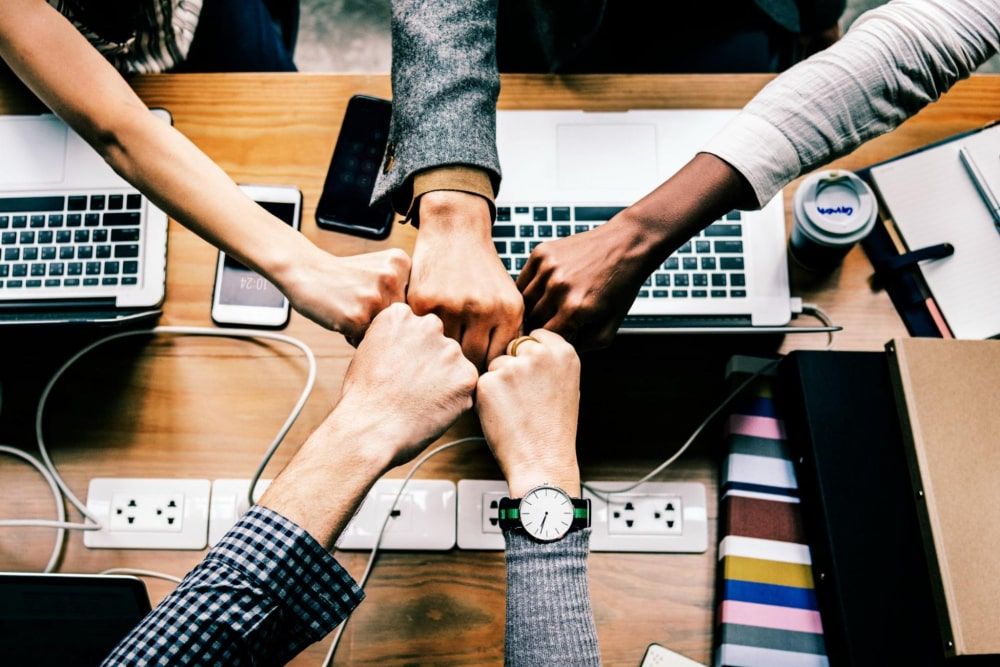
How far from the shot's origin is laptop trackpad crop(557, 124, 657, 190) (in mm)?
905

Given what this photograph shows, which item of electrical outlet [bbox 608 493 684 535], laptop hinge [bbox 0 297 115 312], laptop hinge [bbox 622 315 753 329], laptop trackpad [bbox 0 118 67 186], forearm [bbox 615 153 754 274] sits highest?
laptop trackpad [bbox 0 118 67 186]

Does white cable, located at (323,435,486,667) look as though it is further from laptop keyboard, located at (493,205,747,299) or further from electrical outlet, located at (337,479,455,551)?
laptop keyboard, located at (493,205,747,299)

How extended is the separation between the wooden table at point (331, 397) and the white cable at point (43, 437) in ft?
0.04

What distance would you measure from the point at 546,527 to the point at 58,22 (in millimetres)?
747

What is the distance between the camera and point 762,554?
33.1 inches

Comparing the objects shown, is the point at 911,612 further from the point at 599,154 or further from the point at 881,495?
the point at 599,154

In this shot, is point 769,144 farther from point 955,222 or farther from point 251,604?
point 251,604

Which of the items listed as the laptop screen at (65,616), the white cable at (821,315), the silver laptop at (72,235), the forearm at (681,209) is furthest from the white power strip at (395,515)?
the white cable at (821,315)

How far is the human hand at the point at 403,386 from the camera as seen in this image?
0.73 m

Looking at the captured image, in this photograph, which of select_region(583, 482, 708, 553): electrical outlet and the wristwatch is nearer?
the wristwatch

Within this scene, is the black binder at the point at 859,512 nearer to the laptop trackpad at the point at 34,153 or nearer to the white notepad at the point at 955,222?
the white notepad at the point at 955,222

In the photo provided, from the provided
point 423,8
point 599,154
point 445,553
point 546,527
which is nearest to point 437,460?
point 445,553

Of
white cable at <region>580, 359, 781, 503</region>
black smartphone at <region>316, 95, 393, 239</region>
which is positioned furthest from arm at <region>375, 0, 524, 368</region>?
white cable at <region>580, 359, 781, 503</region>

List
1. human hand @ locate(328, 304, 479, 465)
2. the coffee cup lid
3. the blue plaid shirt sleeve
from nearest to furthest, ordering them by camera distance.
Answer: the blue plaid shirt sleeve
human hand @ locate(328, 304, 479, 465)
the coffee cup lid
